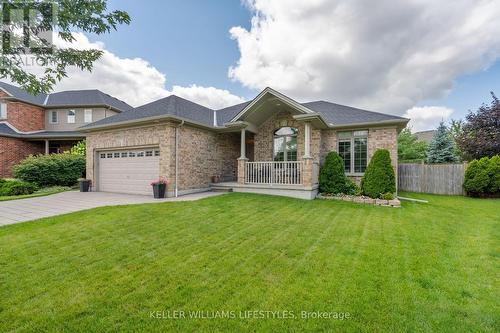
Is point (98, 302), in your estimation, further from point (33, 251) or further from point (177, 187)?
point (177, 187)

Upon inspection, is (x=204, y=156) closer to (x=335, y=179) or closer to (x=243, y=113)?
(x=243, y=113)

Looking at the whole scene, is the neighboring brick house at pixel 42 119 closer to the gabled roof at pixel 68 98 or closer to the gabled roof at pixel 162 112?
the gabled roof at pixel 68 98

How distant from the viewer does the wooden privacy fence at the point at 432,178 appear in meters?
12.1

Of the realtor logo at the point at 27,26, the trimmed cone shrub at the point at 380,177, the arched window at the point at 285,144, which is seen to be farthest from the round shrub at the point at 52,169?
the trimmed cone shrub at the point at 380,177

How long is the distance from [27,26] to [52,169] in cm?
1450

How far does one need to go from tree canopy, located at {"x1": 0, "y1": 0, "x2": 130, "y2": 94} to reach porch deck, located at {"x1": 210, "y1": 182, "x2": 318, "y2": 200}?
7958mm

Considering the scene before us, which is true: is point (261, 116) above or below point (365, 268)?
above

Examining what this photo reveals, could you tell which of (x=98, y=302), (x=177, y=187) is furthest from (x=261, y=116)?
(x=98, y=302)

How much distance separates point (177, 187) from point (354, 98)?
14.8 m

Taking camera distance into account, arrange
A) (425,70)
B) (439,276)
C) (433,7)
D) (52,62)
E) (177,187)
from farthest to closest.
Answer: (425,70) → (177,187) → (433,7) → (439,276) → (52,62)

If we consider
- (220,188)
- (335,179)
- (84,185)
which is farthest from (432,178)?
(84,185)

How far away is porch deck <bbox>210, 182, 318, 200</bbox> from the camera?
9484 millimetres

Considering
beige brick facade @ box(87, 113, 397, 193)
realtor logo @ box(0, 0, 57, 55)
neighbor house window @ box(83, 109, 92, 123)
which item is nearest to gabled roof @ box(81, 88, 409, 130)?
beige brick facade @ box(87, 113, 397, 193)

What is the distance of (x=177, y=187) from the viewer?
990cm
